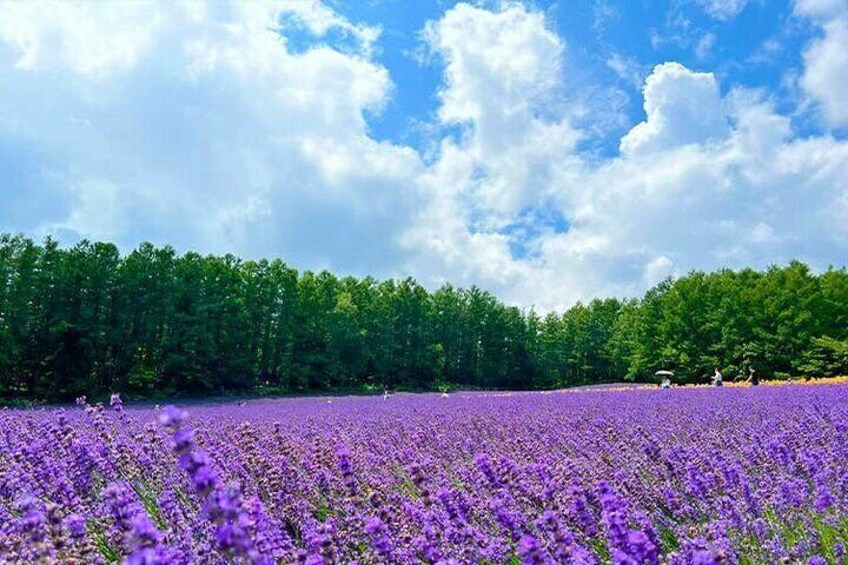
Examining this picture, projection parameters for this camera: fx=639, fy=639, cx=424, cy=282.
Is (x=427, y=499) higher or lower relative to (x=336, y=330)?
lower

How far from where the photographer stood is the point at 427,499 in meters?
2.52

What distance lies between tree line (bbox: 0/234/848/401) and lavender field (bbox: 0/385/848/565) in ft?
70.3

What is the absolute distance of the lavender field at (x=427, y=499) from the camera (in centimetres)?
226

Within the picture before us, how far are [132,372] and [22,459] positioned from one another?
83.2 ft

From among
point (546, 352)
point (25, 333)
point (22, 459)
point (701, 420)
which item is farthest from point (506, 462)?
point (546, 352)

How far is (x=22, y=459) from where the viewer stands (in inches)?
183

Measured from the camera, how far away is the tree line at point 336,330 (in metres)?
26.0

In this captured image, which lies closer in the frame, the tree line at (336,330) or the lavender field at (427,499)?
the lavender field at (427,499)

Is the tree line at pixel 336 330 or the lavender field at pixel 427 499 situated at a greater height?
the tree line at pixel 336 330

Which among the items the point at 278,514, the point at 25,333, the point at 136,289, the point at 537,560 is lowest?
the point at 278,514

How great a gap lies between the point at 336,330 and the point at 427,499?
3756cm

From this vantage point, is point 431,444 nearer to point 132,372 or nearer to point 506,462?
point 506,462

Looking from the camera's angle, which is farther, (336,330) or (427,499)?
(336,330)

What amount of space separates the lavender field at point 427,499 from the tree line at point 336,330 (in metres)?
21.4
